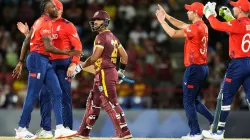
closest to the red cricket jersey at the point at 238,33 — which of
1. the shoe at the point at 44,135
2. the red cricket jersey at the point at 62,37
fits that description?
the red cricket jersey at the point at 62,37

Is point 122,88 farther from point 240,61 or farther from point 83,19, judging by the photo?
point 240,61

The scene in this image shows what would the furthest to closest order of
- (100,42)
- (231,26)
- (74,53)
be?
(74,53), (100,42), (231,26)

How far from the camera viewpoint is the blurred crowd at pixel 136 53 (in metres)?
18.2

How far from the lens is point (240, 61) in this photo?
12.3 meters

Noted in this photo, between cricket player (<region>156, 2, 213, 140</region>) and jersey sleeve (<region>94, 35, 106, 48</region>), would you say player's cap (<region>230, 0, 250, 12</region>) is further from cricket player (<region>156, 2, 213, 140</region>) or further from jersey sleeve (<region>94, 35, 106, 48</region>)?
jersey sleeve (<region>94, 35, 106, 48</region>)

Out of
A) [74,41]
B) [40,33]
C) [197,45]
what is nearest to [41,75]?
[40,33]

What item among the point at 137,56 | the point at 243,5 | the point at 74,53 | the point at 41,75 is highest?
the point at 243,5

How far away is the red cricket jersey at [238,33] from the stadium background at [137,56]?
15.4 feet

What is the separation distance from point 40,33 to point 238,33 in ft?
11.0

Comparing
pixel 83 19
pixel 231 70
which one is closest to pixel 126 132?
pixel 231 70

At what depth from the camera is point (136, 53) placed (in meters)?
20.0

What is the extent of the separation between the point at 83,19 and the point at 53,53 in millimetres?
8932

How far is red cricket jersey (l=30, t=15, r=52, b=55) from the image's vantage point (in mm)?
12445

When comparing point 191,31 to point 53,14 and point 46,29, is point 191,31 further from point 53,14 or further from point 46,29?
point 46,29
